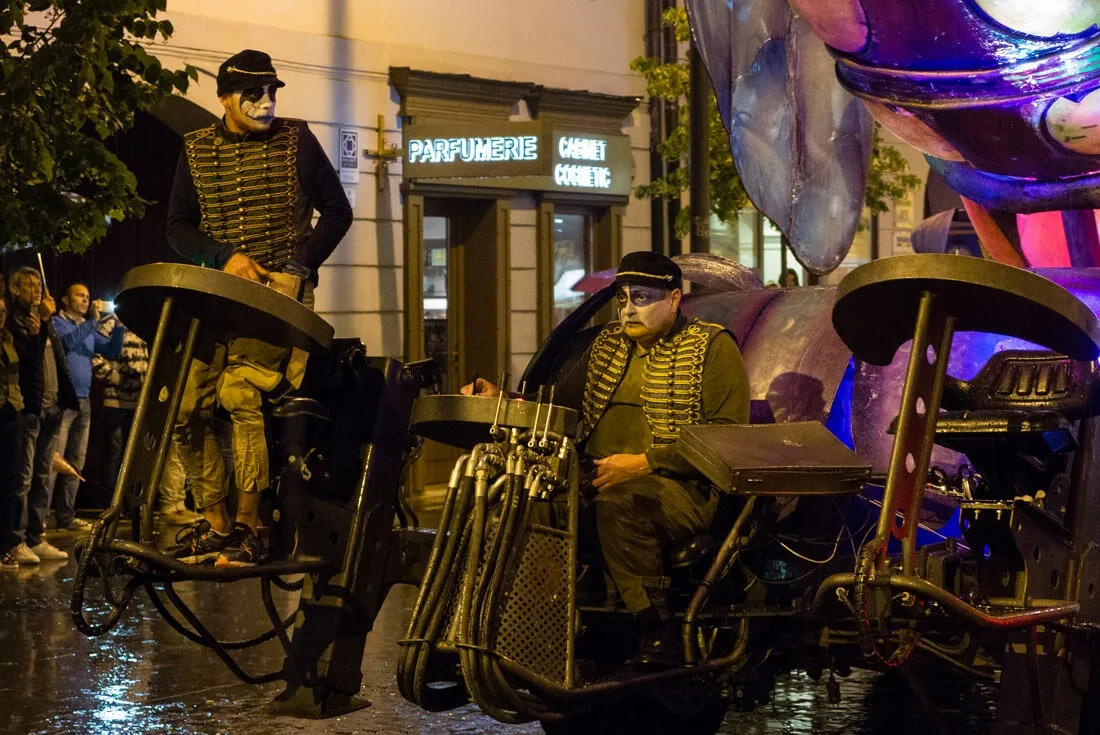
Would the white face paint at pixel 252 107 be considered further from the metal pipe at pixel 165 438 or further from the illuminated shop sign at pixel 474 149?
the illuminated shop sign at pixel 474 149

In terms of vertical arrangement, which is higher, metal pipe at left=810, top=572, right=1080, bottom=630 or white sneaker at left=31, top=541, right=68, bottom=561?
metal pipe at left=810, top=572, right=1080, bottom=630

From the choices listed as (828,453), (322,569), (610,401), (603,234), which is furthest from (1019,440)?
(603,234)

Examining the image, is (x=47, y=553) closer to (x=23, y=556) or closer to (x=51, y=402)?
(x=23, y=556)

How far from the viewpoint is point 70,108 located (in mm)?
9938

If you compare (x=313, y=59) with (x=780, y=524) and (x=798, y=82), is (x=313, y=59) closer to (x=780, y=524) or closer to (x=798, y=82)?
(x=798, y=82)

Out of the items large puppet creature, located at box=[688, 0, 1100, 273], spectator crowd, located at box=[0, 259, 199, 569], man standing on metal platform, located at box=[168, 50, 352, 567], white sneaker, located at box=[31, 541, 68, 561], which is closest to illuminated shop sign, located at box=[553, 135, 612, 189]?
spectator crowd, located at box=[0, 259, 199, 569]

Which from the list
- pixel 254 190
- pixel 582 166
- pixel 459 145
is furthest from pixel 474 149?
pixel 254 190

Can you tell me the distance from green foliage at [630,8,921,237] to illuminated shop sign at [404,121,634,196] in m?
0.96

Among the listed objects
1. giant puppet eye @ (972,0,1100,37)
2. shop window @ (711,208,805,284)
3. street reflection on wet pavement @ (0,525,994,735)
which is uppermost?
shop window @ (711,208,805,284)

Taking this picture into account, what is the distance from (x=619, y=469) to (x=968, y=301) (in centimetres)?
154

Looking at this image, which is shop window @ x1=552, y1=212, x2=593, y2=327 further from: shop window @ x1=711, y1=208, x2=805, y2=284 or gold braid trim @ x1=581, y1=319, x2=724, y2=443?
gold braid trim @ x1=581, y1=319, x2=724, y2=443

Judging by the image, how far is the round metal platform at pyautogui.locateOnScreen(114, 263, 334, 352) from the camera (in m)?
5.73

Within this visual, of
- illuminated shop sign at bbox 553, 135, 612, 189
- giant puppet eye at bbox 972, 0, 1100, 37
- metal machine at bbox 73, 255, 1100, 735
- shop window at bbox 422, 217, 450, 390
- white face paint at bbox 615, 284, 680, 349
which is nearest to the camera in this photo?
metal machine at bbox 73, 255, 1100, 735

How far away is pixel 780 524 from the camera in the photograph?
639cm
